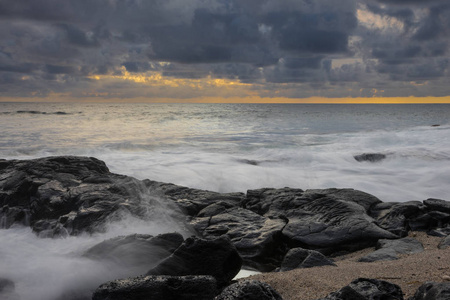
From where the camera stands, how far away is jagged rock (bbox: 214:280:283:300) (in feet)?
10.6

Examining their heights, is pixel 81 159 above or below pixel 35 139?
above

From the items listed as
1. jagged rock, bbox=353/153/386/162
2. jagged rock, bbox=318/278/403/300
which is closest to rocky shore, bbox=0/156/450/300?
jagged rock, bbox=318/278/403/300

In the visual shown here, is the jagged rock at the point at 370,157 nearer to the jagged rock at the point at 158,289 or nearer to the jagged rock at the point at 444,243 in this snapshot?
the jagged rock at the point at 444,243

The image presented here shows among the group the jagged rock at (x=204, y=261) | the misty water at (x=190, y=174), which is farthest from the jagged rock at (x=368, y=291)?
the misty water at (x=190, y=174)

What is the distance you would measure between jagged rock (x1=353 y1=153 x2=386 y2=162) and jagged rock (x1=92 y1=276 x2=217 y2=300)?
1362cm

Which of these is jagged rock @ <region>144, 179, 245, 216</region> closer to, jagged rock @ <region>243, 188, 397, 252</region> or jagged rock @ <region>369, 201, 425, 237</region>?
jagged rock @ <region>243, 188, 397, 252</region>

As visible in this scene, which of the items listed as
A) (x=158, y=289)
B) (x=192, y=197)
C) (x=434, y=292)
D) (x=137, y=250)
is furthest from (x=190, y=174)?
(x=434, y=292)

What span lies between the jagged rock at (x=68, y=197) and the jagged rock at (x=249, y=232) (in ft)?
3.33

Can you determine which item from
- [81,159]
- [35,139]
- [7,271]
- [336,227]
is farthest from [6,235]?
[35,139]

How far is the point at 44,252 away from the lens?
6.19 m

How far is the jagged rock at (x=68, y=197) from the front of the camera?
23.5 feet

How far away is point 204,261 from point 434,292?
2.77 meters

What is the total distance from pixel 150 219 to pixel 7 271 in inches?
103

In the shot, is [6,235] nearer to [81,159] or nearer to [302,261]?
[81,159]
